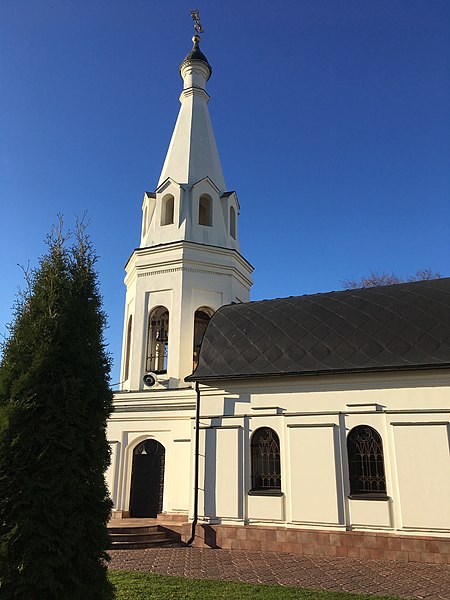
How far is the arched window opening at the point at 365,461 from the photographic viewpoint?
11250mm

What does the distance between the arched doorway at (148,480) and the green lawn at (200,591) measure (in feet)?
19.2

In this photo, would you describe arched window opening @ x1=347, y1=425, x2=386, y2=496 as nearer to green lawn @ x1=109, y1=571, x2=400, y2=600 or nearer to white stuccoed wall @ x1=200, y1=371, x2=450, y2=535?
white stuccoed wall @ x1=200, y1=371, x2=450, y2=535

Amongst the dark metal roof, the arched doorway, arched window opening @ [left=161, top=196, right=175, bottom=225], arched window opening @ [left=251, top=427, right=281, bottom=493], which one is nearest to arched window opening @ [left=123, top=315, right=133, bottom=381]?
the arched doorway

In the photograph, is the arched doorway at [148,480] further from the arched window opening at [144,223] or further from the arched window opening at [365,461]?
the arched window opening at [144,223]

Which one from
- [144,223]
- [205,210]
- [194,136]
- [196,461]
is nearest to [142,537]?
[196,461]

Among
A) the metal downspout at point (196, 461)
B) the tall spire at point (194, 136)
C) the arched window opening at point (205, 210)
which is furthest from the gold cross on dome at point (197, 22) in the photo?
the metal downspout at point (196, 461)

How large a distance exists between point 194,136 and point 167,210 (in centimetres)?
350

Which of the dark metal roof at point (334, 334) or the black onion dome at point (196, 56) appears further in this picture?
the black onion dome at point (196, 56)

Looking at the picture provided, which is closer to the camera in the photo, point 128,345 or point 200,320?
point 200,320

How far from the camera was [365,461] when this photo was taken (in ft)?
37.6

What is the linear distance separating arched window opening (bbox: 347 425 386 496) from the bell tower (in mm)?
5870

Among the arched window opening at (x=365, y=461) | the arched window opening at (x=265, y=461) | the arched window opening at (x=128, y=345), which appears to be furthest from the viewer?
the arched window opening at (x=128, y=345)

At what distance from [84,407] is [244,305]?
1039cm

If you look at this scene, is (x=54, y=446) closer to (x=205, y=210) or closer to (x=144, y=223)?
(x=144, y=223)
